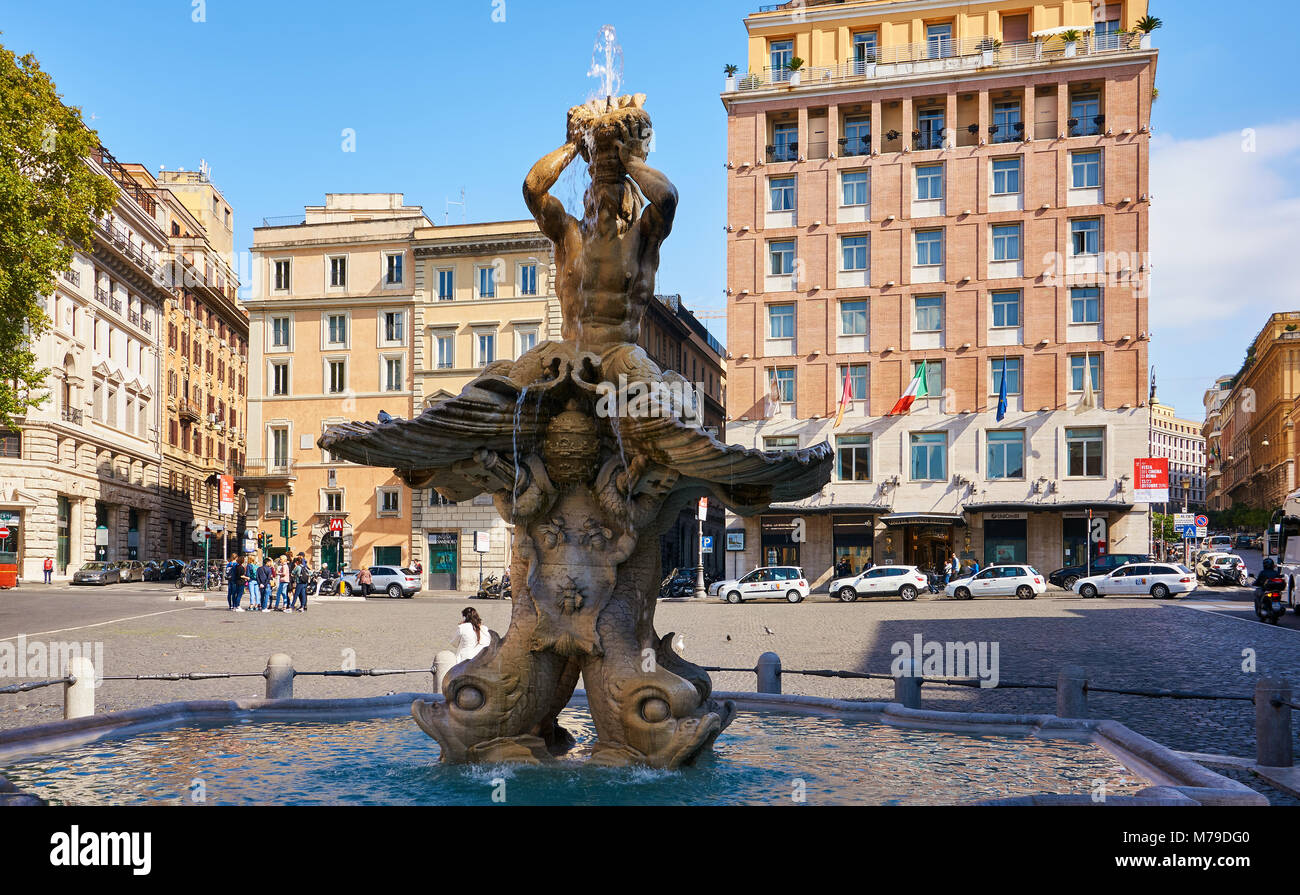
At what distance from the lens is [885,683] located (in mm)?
16031

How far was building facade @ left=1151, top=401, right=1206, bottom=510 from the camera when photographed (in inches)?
6683

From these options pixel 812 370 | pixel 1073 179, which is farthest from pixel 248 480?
pixel 1073 179

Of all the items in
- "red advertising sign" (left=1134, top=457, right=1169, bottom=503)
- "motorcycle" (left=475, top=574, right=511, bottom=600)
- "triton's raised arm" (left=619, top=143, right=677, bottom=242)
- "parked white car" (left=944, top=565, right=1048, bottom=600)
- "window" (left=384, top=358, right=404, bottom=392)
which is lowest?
"motorcycle" (left=475, top=574, right=511, bottom=600)

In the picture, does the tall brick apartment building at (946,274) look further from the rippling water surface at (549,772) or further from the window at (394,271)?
the rippling water surface at (549,772)

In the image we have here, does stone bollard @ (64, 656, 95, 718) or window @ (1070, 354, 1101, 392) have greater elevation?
window @ (1070, 354, 1101, 392)

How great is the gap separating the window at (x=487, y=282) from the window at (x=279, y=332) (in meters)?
10.5

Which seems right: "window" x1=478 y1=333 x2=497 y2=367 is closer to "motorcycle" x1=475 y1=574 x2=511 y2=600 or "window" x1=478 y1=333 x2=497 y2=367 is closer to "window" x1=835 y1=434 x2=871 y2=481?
"motorcycle" x1=475 y1=574 x2=511 y2=600

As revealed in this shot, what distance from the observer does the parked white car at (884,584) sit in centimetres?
3856

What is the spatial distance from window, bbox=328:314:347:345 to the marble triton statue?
160ft

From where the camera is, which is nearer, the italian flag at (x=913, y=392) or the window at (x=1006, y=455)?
the italian flag at (x=913, y=392)

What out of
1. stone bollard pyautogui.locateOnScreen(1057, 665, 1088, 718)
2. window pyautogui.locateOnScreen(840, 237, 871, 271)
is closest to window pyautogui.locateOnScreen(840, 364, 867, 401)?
window pyautogui.locateOnScreen(840, 237, 871, 271)

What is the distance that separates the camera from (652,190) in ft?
24.7

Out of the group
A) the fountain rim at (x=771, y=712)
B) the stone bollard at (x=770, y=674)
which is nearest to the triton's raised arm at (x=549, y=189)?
the fountain rim at (x=771, y=712)

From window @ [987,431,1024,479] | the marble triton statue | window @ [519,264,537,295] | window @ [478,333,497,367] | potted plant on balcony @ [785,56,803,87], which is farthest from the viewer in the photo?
window @ [478,333,497,367]
